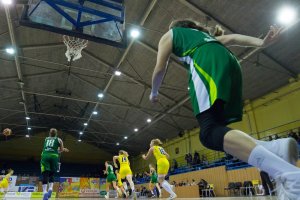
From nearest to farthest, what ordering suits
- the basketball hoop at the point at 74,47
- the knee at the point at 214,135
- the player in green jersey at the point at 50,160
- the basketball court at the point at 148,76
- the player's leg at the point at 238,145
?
the player's leg at the point at 238,145, the knee at the point at 214,135, the basketball court at the point at 148,76, the player in green jersey at the point at 50,160, the basketball hoop at the point at 74,47

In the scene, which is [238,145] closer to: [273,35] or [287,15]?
[273,35]

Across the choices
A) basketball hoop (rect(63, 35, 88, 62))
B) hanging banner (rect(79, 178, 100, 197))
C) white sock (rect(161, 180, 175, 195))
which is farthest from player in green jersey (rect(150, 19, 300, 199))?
hanging banner (rect(79, 178, 100, 197))

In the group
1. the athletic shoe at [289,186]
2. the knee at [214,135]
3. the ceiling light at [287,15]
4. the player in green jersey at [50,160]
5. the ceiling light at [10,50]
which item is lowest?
the athletic shoe at [289,186]

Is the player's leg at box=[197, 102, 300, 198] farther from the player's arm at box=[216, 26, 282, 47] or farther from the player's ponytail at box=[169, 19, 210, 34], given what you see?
the player's ponytail at box=[169, 19, 210, 34]

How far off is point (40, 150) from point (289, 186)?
3476cm

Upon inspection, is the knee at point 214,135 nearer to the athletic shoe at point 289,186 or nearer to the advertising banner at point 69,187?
the athletic shoe at point 289,186

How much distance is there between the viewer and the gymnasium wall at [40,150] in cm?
3063

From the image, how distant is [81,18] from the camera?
21.5 feet

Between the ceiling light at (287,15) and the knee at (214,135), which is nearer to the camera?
the knee at (214,135)

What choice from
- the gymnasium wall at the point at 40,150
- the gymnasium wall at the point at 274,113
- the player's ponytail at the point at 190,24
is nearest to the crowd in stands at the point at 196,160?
the gymnasium wall at the point at 274,113

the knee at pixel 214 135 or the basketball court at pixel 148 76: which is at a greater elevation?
the basketball court at pixel 148 76

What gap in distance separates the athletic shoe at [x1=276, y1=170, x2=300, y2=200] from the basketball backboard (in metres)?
5.72

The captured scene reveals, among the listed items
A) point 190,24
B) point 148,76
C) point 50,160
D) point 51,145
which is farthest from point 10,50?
point 190,24

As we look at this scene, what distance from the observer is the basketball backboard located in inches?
234
